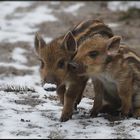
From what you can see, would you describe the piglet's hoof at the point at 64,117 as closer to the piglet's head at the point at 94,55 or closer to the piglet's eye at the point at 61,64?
the piglet's head at the point at 94,55

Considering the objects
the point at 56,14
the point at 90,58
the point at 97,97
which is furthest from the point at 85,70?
the point at 56,14

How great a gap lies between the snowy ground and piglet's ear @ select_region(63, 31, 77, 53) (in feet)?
2.97

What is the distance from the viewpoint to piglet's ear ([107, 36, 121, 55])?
274 inches

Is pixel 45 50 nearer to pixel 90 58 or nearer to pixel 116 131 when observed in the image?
pixel 90 58

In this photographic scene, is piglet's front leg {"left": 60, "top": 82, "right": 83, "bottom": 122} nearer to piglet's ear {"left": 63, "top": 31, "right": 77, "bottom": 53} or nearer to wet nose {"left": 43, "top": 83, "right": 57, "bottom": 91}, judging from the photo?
wet nose {"left": 43, "top": 83, "right": 57, "bottom": 91}

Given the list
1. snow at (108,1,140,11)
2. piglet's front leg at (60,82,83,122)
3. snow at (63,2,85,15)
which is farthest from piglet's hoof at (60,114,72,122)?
snow at (108,1,140,11)

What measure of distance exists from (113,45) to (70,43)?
0.56 meters

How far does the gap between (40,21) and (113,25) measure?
235cm

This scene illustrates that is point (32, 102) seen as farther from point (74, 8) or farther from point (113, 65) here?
point (74, 8)

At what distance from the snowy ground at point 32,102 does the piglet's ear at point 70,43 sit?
907 mm

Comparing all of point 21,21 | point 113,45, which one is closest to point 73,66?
point 113,45

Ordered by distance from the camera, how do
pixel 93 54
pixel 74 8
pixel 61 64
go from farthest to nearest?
pixel 74 8 < pixel 93 54 < pixel 61 64

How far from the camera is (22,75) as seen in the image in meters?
12.1

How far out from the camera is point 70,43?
22.2ft
